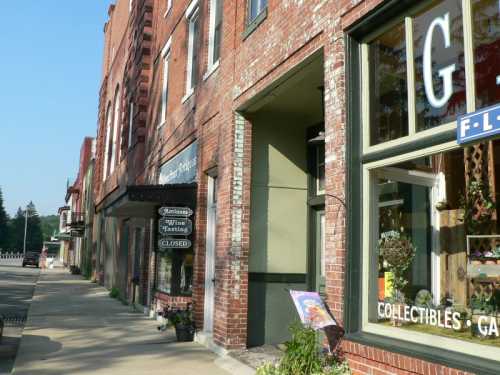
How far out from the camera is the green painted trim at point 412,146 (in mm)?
4641

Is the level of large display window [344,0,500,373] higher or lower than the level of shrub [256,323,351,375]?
higher

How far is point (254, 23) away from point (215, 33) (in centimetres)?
271

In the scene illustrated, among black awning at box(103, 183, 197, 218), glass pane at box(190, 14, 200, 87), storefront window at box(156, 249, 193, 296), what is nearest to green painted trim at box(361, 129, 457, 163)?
black awning at box(103, 183, 197, 218)

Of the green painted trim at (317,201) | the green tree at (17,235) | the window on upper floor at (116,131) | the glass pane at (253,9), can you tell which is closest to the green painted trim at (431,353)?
the green painted trim at (317,201)

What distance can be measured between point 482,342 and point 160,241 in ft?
23.4

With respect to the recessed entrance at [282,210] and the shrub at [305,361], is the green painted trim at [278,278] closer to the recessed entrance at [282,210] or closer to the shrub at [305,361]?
the recessed entrance at [282,210]

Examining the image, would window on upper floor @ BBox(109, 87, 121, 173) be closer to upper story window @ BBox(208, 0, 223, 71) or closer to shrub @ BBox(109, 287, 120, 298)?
shrub @ BBox(109, 287, 120, 298)

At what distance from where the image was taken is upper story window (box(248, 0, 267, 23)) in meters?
8.55

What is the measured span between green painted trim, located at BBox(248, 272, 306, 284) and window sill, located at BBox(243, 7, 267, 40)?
145 inches

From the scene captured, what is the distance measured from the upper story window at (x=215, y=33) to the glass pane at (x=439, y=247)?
614cm

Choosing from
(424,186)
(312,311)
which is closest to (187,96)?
(312,311)

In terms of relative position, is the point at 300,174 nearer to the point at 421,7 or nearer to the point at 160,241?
the point at 160,241

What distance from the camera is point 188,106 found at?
11.9 meters

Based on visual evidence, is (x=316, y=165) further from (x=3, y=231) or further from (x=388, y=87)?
(x=3, y=231)
